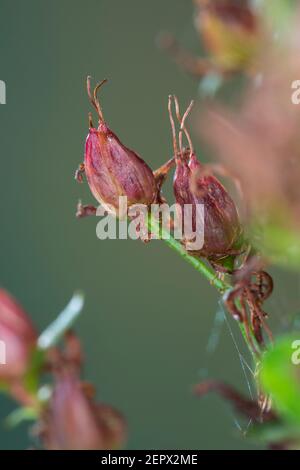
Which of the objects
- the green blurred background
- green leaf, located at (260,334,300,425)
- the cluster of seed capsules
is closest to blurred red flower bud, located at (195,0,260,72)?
the cluster of seed capsules

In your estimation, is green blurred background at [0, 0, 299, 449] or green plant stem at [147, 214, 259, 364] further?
green blurred background at [0, 0, 299, 449]

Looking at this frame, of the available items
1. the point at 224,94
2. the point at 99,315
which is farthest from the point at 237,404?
the point at 99,315

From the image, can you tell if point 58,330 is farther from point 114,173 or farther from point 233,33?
point 233,33

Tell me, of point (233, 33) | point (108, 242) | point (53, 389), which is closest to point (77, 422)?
point (53, 389)

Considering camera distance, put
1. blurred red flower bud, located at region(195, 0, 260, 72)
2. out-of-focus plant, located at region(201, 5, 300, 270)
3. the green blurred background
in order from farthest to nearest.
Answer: the green blurred background → blurred red flower bud, located at region(195, 0, 260, 72) → out-of-focus plant, located at region(201, 5, 300, 270)

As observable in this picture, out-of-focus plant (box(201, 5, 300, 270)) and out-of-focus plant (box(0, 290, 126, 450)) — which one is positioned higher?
out-of-focus plant (box(201, 5, 300, 270))

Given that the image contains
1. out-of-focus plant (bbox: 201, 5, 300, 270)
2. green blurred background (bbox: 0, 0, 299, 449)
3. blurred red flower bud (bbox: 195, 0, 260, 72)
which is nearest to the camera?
out-of-focus plant (bbox: 201, 5, 300, 270)

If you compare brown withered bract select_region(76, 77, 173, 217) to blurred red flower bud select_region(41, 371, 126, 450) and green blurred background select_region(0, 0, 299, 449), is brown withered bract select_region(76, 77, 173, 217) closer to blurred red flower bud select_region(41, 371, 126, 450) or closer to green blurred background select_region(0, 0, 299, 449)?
blurred red flower bud select_region(41, 371, 126, 450)

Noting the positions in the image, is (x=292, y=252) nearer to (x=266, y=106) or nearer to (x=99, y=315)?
(x=266, y=106)
